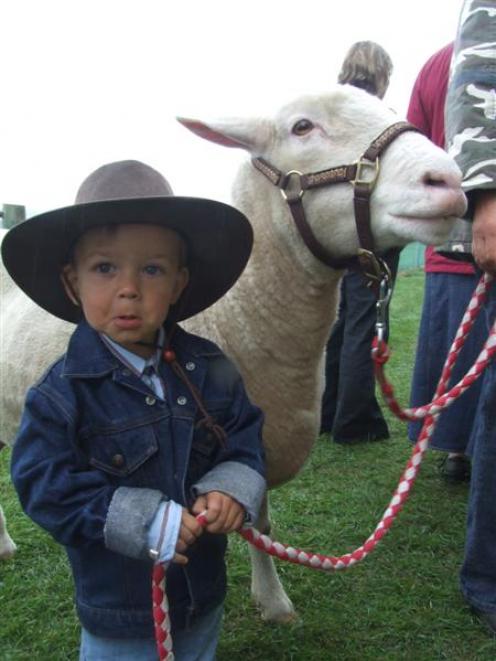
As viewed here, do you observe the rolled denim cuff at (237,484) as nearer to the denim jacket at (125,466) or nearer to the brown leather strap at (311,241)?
the denim jacket at (125,466)

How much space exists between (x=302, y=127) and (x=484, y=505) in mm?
1418

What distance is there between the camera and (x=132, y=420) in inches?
52.6

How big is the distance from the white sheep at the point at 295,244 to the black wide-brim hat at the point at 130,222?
393mm

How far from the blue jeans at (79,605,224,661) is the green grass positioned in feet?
2.60

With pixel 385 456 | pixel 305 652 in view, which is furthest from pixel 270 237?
pixel 385 456

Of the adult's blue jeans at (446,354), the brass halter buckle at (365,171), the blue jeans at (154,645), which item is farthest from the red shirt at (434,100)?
the blue jeans at (154,645)

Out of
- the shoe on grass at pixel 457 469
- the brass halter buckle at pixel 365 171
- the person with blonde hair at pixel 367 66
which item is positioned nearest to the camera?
the brass halter buckle at pixel 365 171

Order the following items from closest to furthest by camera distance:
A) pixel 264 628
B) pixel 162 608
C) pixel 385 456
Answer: pixel 162 608 → pixel 264 628 → pixel 385 456

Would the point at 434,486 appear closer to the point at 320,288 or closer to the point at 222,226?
the point at 320,288

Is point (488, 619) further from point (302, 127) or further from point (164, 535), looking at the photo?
point (302, 127)

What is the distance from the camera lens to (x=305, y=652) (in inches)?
89.8

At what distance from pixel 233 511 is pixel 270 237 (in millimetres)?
972

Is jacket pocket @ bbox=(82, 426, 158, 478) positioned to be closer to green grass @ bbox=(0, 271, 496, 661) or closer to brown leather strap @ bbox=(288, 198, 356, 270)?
brown leather strap @ bbox=(288, 198, 356, 270)

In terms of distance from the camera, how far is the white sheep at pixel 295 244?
1.67 metres
